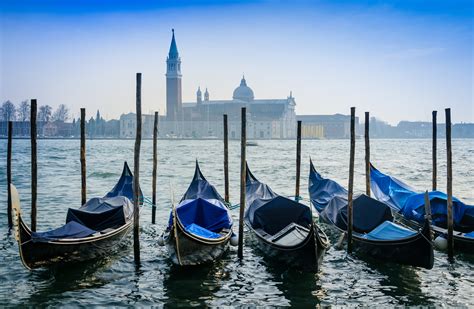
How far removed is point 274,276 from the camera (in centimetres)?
518

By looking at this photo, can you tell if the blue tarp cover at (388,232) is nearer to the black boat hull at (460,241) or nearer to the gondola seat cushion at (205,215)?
the black boat hull at (460,241)

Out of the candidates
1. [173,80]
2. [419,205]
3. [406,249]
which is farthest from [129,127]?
[406,249]

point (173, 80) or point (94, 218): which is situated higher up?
point (173, 80)

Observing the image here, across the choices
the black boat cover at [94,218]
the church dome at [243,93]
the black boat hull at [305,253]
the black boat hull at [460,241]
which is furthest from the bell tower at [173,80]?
the black boat hull at [305,253]

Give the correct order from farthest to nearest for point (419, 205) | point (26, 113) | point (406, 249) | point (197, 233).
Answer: point (26, 113), point (419, 205), point (197, 233), point (406, 249)

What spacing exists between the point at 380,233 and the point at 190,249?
6.90 ft

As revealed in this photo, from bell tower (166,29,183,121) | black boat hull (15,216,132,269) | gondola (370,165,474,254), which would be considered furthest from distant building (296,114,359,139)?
black boat hull (15,216,132,269)

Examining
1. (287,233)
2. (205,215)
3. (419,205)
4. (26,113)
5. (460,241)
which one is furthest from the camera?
(26,113)

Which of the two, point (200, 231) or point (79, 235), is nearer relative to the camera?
point (79, 235)

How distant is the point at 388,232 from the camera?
5453 millimetres

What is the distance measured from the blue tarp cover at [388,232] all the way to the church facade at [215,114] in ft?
208

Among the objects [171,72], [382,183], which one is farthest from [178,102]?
[382,183]

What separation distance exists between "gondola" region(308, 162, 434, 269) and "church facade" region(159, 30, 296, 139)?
62408mm

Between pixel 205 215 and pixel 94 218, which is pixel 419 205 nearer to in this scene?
pixel 205 215
